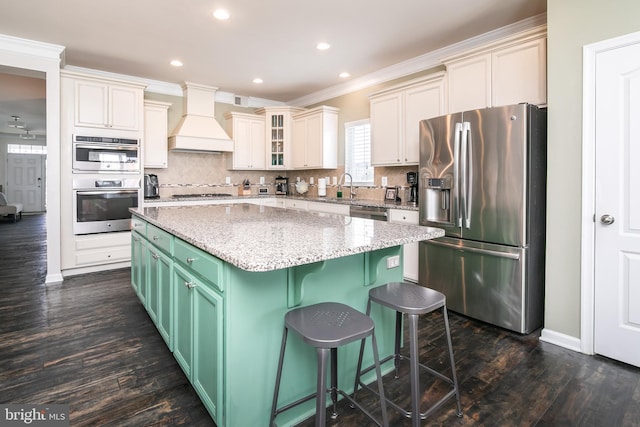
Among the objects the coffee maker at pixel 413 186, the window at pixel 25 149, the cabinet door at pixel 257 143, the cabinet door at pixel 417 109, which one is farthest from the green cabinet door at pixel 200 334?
the window at pixel 25 149

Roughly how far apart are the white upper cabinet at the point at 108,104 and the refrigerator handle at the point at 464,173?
13.0ft

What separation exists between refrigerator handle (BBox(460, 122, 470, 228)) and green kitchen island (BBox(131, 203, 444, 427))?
3.72 feet

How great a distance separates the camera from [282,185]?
6.52m

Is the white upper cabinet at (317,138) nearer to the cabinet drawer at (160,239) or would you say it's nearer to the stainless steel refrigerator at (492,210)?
the stainless steel refrigerator at (492,210)

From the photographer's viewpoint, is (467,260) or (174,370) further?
(467,260)

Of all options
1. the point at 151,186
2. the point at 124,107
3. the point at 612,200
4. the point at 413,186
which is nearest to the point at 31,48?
the point at 124,107

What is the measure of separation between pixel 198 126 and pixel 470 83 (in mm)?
3824

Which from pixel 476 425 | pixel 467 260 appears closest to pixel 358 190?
pixel 467 260

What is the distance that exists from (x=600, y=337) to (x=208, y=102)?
5478 millimetres

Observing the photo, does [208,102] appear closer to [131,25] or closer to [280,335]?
[131,25]

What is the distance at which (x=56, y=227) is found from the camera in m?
4.01

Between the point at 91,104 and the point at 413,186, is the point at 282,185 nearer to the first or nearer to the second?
the point at 413,186

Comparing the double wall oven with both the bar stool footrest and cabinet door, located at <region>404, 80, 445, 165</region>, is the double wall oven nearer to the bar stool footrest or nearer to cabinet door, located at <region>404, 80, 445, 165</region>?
cabinet door, located at <region>404, 80, 445, 165</region>

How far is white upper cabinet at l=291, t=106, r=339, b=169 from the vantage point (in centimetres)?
541
